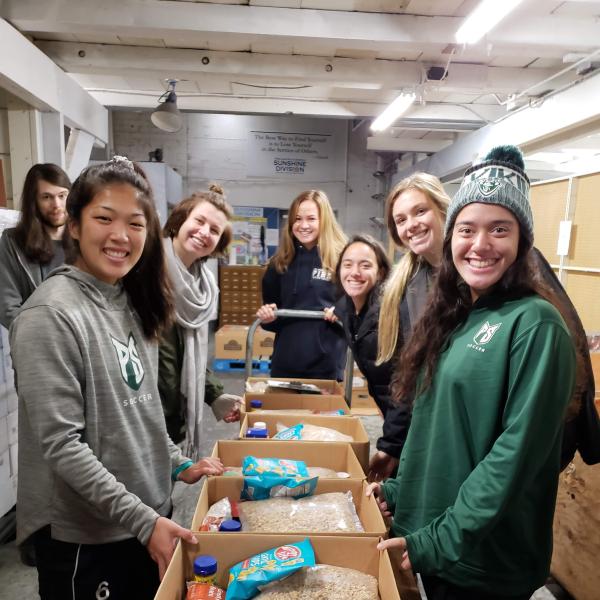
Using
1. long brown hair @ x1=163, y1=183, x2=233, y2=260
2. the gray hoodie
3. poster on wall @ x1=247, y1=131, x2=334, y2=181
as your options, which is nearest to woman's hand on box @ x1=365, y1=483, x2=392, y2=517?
the gray hoodie

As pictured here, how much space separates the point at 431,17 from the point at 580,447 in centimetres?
278

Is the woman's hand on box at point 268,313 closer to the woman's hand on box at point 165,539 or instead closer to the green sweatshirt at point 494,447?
the green sweatshirt at point 494,447

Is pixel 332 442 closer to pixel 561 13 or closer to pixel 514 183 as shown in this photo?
pixel 514 183

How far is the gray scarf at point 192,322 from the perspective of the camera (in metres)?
1.67

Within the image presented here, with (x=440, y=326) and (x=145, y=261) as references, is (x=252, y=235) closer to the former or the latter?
(x=145, y=261)

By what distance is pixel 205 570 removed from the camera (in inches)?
35.2

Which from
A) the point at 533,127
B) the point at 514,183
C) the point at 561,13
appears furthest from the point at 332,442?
the point at 533,127

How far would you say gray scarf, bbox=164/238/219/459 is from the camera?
167 centimetres

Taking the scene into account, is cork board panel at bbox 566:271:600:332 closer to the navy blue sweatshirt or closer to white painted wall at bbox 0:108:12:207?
the navy blue sweatshirt

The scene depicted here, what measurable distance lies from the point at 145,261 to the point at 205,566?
781 mm

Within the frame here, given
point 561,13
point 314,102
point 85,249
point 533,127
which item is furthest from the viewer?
point 314,102

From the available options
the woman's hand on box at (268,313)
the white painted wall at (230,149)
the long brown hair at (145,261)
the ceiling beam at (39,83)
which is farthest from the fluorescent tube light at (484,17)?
the white painted wall at (230,149)

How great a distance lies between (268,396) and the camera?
185 centimetres

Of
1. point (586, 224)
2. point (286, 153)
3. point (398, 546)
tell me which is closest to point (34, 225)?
point (398, 546)
